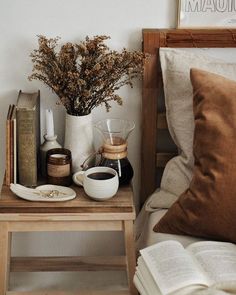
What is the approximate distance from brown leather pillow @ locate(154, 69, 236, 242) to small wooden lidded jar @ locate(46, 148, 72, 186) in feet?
1.08

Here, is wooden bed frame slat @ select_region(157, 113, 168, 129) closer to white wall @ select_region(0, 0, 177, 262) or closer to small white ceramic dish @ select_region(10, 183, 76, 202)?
white wall @ select_region(0, 0, 177, 262)

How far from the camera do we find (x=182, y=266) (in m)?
1.23

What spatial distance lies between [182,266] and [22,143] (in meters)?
0.62

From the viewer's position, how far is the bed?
1.65 meters

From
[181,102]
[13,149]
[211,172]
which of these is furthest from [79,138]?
[211,172]

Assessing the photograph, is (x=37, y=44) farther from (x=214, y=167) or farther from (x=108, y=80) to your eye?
(x=214, y=167)

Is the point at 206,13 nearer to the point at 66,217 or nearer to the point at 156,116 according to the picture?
the point at 156,116

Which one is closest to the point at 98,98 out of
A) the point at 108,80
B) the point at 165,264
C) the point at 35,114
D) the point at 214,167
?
the point at 108,80

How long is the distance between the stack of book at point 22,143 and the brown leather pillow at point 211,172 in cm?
43

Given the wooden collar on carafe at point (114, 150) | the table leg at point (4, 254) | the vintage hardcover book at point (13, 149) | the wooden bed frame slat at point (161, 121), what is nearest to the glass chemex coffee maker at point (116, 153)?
the wooden collar on carafe at point (114, 150)

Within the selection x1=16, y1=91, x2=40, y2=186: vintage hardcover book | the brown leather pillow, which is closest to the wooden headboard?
the brown leather pillow

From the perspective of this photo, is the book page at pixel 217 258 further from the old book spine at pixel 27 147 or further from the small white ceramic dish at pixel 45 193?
the old book spine at pixel 27 147

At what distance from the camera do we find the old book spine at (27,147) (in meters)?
1.54

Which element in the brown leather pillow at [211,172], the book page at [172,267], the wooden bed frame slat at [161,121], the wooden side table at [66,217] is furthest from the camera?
the wooden bed frame slat at [161,121]
